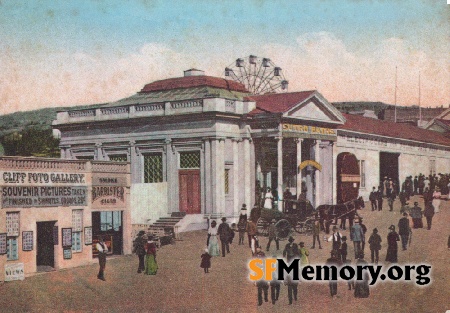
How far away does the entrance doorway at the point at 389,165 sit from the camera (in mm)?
22452

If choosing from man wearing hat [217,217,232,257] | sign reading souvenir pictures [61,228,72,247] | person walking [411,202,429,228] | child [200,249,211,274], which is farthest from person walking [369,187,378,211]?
sign reading souvenir pictures [61,228,72,247]

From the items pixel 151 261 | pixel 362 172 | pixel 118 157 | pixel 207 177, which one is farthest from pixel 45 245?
pixel 362 172

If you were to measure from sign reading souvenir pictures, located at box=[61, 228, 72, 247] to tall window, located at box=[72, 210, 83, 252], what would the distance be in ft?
0.42

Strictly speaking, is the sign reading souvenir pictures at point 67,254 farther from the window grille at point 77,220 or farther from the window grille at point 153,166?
the window grille at point 153,166

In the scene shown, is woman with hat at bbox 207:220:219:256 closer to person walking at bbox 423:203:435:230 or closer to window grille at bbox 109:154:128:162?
window grille at bbox 109:154:128:162

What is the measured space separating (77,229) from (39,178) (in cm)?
157

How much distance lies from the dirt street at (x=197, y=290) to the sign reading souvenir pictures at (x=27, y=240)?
622 mm

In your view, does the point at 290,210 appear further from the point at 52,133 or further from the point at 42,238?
the point at 52,133

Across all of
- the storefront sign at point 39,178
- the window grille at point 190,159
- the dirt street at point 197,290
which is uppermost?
the window grille at point 190,159

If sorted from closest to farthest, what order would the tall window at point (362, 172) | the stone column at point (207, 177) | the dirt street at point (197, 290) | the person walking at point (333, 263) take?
the dirt street at point (197, 290) → the person walking at point (333, 263) → the stone column at point (207, 177) → the tall window at point (362, 172)

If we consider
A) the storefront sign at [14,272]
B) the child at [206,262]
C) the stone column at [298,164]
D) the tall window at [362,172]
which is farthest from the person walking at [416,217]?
the storefront sign at [14,272]

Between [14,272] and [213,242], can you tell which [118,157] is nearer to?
[213,242]

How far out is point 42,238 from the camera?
1622 cm

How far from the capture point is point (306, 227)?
1838 centimetres
